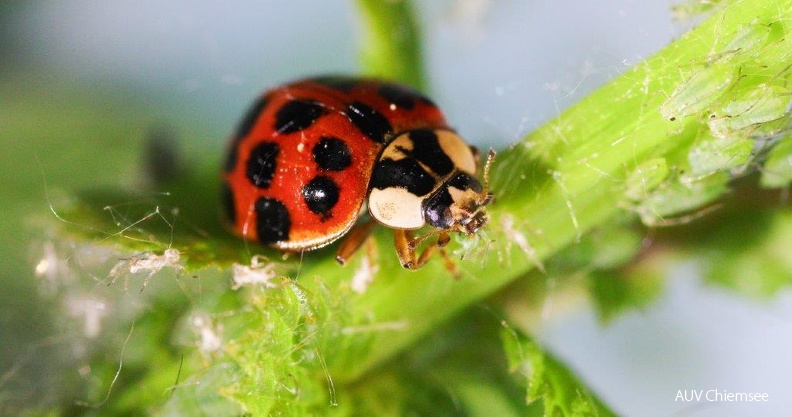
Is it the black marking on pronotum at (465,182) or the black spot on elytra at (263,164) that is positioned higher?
the black marking on pronotum at (465,182)

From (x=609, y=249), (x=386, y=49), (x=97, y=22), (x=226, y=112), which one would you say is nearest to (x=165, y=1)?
(x=97, y=22)

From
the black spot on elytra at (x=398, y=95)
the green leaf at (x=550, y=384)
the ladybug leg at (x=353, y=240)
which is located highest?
the black spot on elytra at (x=398, y=95)

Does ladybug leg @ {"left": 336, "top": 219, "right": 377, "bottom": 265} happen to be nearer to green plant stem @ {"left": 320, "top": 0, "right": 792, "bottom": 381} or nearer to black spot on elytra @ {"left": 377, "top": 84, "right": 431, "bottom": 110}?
green plant stem @ {"left": 320, "top": 0, "right": 792, "bottom": 381}

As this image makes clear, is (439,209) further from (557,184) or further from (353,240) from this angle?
(557,184)

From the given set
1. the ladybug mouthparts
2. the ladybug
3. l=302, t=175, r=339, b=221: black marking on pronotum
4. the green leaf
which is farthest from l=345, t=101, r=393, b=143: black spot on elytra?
the green leaf

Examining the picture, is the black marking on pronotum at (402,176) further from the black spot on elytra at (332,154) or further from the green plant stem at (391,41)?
the green plant stem at (391,41)

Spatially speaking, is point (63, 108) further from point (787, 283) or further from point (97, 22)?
point (787, 283)

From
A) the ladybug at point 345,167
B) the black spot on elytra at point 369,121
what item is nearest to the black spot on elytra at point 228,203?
the ladybug at point 345,167
